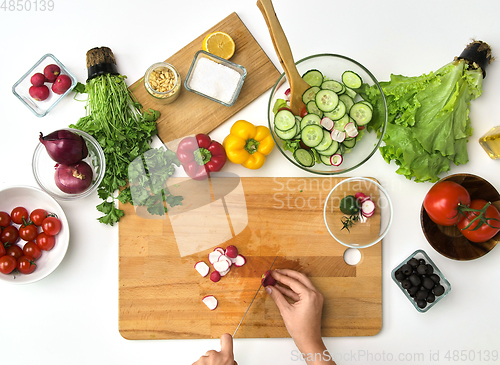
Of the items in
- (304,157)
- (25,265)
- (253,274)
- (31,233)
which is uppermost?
(304,157)

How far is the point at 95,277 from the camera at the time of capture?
1515 millimetres

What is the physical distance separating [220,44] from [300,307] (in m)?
1.17

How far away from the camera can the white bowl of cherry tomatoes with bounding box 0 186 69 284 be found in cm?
141

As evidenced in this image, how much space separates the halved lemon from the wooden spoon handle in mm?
226

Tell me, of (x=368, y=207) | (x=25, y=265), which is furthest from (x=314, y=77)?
(x=25, y=265)

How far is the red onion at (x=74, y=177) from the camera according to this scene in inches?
54.1

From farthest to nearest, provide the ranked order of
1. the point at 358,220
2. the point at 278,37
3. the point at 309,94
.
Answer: the point at 358,220 < the point at 309,94 < the point at 278,37

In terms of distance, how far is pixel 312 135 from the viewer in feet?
4.38

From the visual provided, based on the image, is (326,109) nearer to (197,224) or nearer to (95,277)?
(197,224)

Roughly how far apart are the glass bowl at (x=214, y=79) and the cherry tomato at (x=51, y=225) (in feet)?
2.57

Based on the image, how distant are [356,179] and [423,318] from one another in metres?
0.70

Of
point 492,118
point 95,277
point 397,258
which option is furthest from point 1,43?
point 492,118

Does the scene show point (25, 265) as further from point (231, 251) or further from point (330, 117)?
point (330, 117)

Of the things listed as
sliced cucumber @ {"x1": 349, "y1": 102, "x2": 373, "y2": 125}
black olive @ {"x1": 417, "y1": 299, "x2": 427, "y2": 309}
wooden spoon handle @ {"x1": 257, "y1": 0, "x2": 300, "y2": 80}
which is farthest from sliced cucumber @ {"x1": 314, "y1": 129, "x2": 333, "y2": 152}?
black olive @ {"x1": 417, "y1": 299, "x2": 427, "y2": 309}
